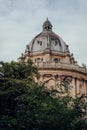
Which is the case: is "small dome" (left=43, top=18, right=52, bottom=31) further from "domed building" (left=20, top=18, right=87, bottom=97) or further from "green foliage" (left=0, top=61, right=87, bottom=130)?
"green foliage" (left=0, top=61, right=87, bottom=130)

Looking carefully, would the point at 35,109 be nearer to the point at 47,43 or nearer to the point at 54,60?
the point at 54,60

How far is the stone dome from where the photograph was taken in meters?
66.1

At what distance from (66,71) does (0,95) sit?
34.2 m

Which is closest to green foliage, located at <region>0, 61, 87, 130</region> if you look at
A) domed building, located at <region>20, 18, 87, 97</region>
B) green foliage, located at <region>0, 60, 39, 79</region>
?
green foliage, located at <region>0, 60, 39, 79</region>

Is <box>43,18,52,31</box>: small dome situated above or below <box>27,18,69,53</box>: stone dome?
above

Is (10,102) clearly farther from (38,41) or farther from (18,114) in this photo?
(38,41)

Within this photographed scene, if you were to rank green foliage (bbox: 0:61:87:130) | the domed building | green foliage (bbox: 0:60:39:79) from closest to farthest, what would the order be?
green foliage (bbox: 0:61:87:130) < green foliage (bbox: 0:60:39:79) < the domed building

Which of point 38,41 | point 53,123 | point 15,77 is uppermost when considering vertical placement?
point 38,41

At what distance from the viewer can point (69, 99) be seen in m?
Result: 26.6

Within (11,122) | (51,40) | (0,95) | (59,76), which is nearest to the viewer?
(11,122)

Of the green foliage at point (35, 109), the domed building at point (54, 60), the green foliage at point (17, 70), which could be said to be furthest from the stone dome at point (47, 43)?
the green foliage at point (35, 109)

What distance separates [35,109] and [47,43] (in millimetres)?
41125

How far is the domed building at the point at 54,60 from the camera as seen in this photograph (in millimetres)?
59531

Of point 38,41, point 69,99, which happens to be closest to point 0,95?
point 69,99
